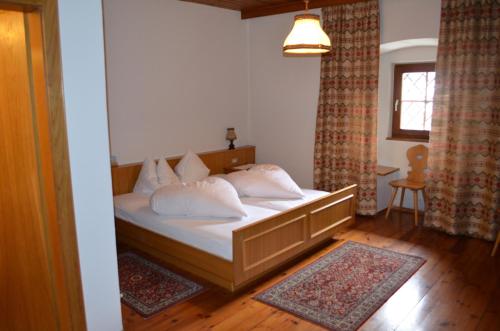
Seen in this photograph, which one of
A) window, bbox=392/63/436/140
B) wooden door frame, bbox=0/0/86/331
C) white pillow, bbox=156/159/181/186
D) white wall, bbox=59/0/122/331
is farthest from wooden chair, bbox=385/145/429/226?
wooden door frame, bbox=0/0/86/331

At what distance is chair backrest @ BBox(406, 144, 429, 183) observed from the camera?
5.07 metres

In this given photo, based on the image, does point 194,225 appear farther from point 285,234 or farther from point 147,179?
point 147,179

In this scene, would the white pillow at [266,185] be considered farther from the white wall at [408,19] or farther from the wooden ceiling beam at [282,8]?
the wooden ceiling beam at [282,8]

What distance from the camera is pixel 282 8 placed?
18.0 feet

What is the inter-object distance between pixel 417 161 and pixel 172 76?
3.25m

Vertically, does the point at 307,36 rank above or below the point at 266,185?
above

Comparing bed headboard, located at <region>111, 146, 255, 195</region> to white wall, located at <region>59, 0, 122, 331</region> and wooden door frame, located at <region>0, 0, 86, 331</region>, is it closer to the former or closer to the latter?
white wall, located at <region>59, 0, 122, 331</region>

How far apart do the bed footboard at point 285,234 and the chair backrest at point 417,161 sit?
3.83ft

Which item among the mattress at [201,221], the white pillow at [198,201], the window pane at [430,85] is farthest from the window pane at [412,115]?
the white pillow at [198,201]

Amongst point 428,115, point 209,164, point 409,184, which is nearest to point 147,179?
point 209,164

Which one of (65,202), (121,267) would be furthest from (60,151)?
(121,267)

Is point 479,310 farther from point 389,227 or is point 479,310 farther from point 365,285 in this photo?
point 389,227

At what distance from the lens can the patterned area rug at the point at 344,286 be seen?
116 inches

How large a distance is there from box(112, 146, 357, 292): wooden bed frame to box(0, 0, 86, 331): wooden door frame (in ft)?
3.79
